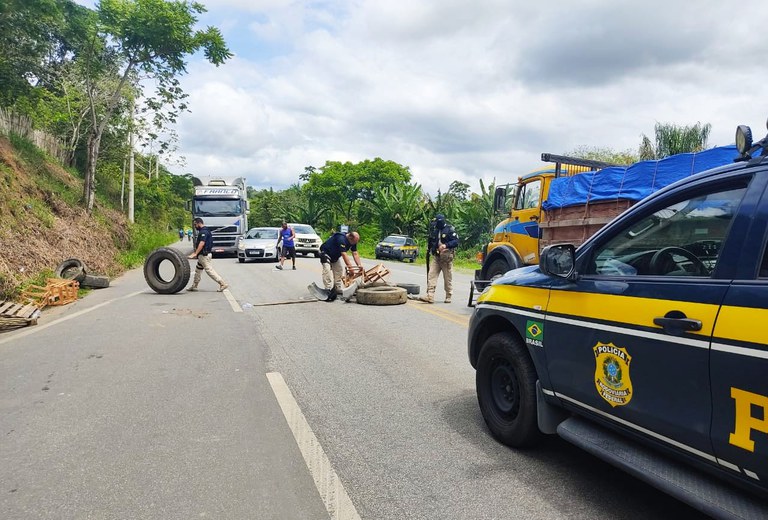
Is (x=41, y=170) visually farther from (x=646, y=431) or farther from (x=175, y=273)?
(x=646, y=431)

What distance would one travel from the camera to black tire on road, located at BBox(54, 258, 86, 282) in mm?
12484

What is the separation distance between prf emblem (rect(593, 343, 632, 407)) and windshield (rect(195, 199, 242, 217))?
83.8 ft

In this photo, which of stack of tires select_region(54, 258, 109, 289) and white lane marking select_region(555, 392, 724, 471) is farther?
stack of tires select_region(54, 258, 109, 289)

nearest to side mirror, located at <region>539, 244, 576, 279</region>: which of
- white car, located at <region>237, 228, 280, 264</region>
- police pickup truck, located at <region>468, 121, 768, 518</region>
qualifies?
police pickup truck, located at <region>468, 121, 768, 518</region>

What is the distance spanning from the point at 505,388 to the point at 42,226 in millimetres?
15454

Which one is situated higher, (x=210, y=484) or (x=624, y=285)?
(x=624, y=285)

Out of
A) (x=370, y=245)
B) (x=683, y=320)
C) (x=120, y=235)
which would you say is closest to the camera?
(x=683, y=320)

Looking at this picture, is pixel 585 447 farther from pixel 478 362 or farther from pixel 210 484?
pixel 210 484

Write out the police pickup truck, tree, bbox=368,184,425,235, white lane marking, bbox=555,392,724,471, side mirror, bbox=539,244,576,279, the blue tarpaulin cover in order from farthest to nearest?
tree, bbox=368,184,425,235
the blue tarpaulin cover
side mirror, bbox=539,244,576,279
white lane marking, bbox=555,392,724,471
the police pickup truck

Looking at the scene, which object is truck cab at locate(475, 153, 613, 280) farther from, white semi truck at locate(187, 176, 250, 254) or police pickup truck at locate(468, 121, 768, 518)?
white semi truck at locate(187, 176, 250, 254)

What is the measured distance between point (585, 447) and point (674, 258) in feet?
3.76

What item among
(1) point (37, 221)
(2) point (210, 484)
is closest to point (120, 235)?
(1) point (37, 221)

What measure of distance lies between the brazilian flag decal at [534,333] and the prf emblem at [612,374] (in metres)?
0.48

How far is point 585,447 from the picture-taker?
9.61 feet
